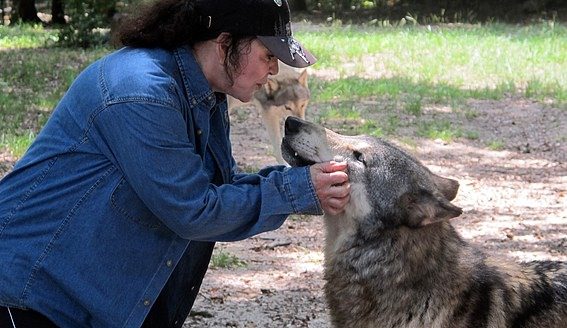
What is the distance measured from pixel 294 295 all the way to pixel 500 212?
2.49 metres

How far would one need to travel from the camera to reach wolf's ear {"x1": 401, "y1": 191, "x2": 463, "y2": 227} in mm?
3309

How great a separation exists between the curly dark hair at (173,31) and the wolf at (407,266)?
56cm

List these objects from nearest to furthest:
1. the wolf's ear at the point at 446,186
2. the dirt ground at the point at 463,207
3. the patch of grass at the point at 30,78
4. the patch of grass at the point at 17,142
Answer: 1. the wolf's ear at the point at 446,186
2. the dirt ground at the point at 463,207
3. the patch of grass at the point at 17,142
4. the patch of grass at the point at 30,78

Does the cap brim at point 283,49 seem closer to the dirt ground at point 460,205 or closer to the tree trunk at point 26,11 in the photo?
the dirt ground at point 460,205

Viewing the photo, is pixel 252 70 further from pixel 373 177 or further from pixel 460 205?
pixel 460 205

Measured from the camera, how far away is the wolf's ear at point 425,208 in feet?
10.9

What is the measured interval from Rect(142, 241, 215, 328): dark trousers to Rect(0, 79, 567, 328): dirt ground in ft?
4.20

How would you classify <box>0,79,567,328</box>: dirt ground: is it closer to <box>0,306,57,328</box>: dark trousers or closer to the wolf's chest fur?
the wolf's chest fur

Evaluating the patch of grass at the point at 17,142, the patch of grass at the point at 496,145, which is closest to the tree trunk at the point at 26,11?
the patch of grass at the point at 17,142

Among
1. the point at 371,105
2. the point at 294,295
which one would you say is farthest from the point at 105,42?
the point at 294,295

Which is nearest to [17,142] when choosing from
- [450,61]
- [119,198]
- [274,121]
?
[274,121]

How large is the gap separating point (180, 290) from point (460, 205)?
13.6 ft

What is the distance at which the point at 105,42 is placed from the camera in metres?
16.2

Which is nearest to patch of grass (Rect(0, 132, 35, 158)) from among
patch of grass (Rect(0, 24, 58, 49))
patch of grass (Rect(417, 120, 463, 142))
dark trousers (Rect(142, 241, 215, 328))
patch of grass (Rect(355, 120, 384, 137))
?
patch of grass (Rect(355, 120, 384, 137))
